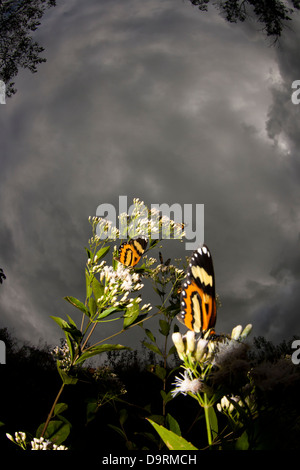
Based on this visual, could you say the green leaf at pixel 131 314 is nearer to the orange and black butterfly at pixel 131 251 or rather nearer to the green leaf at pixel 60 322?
the green leaf at pixel 60 322

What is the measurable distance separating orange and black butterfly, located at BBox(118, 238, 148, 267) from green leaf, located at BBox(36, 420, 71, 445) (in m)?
0.94

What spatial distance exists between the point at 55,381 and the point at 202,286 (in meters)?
4.60

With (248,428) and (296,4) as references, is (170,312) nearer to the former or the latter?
(248,428)

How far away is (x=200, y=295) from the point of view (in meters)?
1.39

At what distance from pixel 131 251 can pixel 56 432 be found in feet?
3.60

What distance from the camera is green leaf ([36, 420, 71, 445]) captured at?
1146mm

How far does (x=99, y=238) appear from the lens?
1676 millimetres

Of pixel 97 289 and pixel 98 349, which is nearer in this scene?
pixel 98 349

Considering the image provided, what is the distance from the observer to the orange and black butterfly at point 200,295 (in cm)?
135

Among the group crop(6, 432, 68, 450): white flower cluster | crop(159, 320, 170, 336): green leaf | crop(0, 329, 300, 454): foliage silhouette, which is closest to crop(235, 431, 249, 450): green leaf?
crop(0, 329, 300, 454): foliage silhouette

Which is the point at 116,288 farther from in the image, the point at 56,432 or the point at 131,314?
the point at 56,432

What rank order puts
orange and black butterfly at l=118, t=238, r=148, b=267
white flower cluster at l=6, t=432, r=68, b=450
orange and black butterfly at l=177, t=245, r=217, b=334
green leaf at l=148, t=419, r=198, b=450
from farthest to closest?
1. orange and black butterfly at l=118, t=238, r=148, b=267
2. orange and black butterfly at l=177, t=245, r=217, b=334
3. white flower cluster at l=6, t=432, r=68, b=450
4. green leaf at l=148, t=419, r=198, b=450

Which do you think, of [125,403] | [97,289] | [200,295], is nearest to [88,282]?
[97,289]

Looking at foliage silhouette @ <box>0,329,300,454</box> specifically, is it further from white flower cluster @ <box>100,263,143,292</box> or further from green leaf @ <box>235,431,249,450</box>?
white flower cluster @ <box>100,263,143,292</box>
